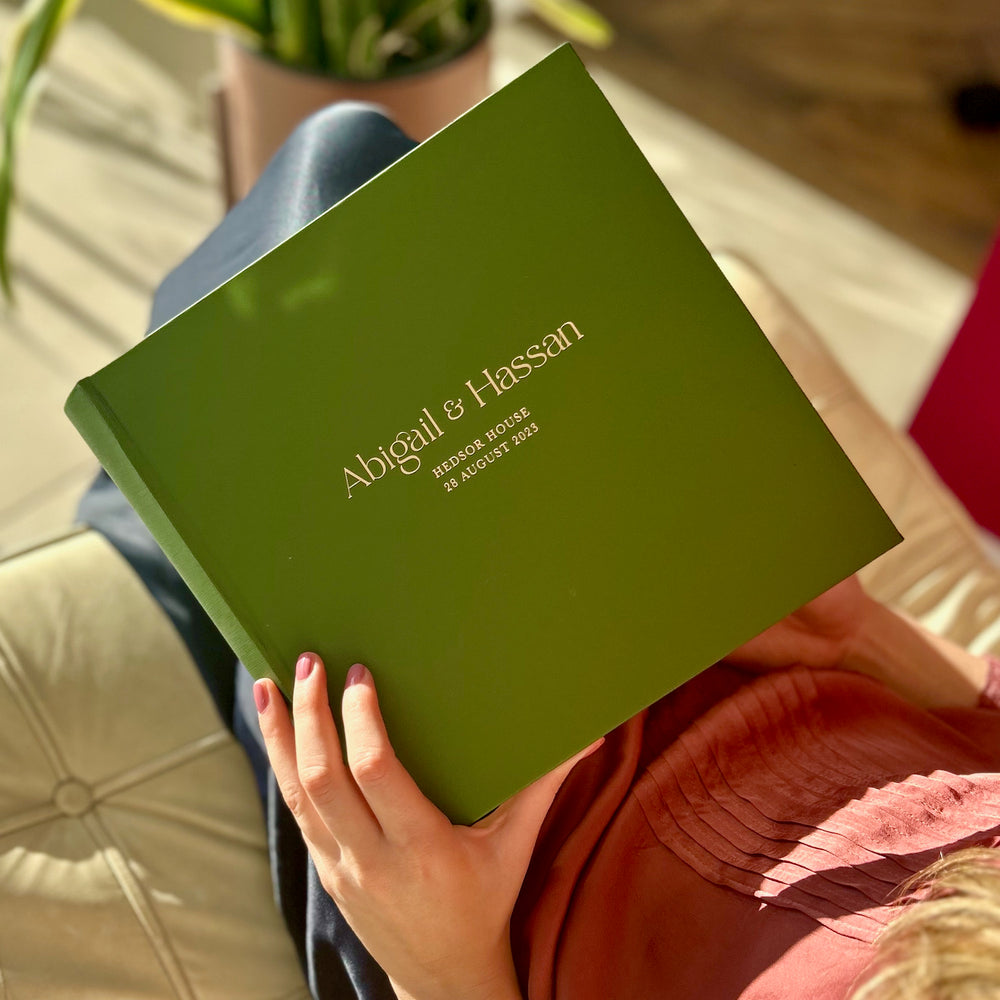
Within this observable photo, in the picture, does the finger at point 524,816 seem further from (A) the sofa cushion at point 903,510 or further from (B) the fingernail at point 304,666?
(A) the sofa cushion at point 903,510

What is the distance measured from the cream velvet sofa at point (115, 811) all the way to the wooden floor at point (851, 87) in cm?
155

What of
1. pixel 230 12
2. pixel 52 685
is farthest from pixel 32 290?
pixel 52 685

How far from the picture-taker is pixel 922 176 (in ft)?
6.33

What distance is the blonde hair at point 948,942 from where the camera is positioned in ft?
1.51

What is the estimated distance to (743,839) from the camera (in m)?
0.65

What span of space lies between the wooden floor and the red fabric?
2.28ft

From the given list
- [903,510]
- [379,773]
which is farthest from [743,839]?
[903,510]

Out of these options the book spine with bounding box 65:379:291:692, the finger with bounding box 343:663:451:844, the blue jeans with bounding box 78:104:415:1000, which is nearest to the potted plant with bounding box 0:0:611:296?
the blue jeans with bounding box 78:104:415:1000

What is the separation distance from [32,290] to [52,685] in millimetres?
1017

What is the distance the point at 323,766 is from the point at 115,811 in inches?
10.4

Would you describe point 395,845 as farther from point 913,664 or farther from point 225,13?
point 225,13

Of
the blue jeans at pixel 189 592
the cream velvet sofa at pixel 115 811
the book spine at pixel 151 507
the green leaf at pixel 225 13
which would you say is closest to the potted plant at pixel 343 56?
the green leaf at pixel 225 13

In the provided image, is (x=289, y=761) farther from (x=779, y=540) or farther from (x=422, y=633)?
(x=779, y=540)

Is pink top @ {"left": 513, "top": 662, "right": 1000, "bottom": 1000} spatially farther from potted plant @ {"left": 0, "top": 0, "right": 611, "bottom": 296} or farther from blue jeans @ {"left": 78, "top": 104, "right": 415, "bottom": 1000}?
potted plant @ {"left": 0, "top": 0, "right": 611, "bottom": 296}
